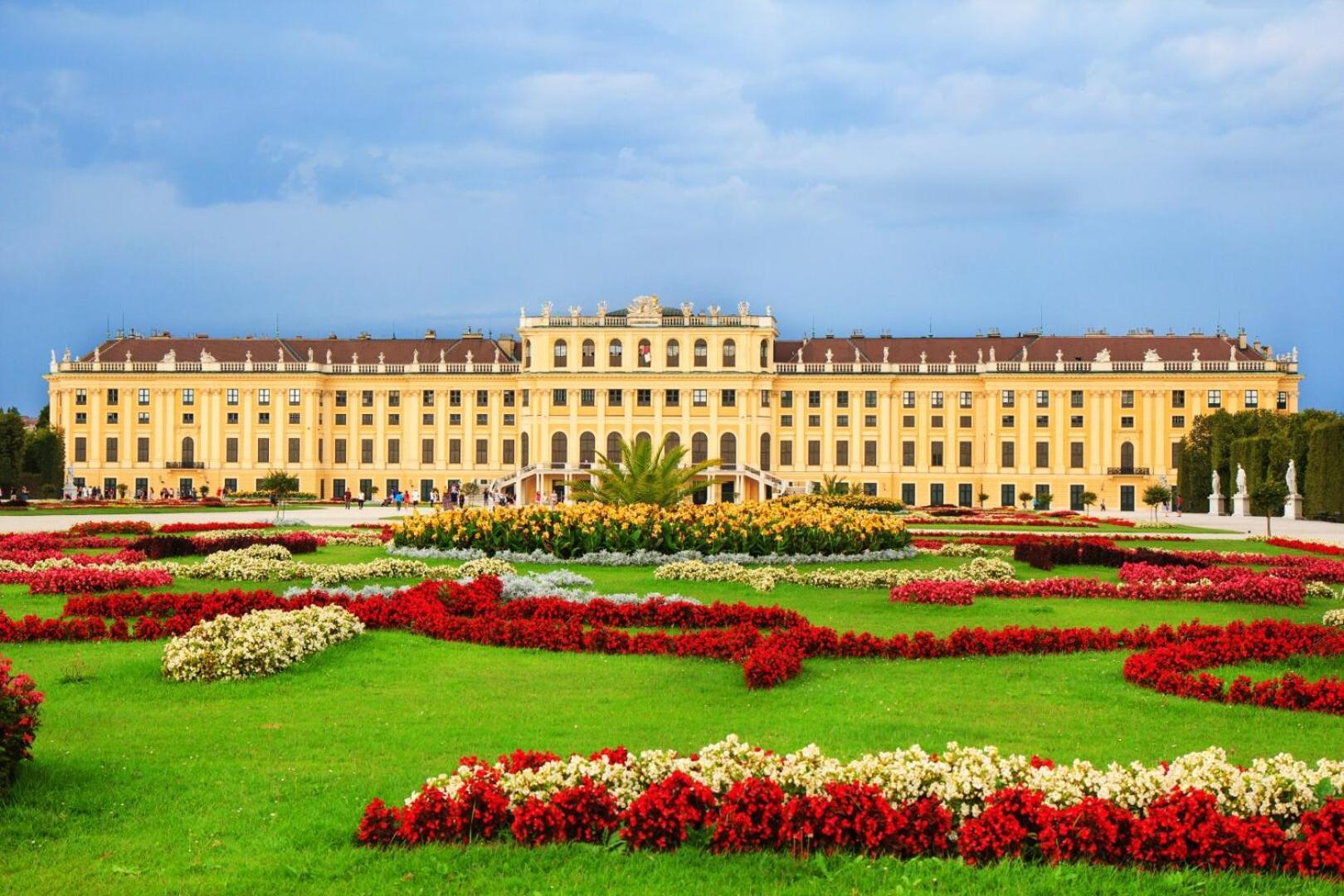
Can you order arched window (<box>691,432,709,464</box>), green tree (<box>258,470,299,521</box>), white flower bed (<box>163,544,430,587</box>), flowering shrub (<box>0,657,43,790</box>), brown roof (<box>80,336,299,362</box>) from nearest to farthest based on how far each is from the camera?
flowering shrub (<box>0,657,43,790</box>)
white flower bed (<box>163,544,430,587</box>)
green tree (<box>258,470,299,521</box>)
arched window (<box>691,432,709,464</box>)
brown roof (<box>80,336,299,362</box>)

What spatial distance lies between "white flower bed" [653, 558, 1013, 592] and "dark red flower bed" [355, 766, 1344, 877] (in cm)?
1064

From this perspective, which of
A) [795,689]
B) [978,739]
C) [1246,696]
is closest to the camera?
[978,739]

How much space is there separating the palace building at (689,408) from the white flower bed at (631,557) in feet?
158

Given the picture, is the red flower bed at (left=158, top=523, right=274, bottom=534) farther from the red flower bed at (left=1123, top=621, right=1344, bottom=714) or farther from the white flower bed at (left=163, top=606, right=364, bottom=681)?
the red flower bed at (left=1123, top=621, right=1344, bottom=714)

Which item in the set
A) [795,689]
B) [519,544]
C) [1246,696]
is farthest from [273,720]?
[519,544]

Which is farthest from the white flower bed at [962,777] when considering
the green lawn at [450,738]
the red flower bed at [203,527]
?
the red flower bed at [203,527]

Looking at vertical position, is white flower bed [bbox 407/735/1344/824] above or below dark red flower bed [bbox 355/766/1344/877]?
above

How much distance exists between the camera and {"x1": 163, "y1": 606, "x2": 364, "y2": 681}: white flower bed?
9.38 m

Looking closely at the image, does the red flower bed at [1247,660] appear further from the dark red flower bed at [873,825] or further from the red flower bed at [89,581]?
the red flower bed at [89,581]

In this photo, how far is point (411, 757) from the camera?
23.8ft

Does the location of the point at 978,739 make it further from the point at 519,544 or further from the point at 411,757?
the point at 519,544

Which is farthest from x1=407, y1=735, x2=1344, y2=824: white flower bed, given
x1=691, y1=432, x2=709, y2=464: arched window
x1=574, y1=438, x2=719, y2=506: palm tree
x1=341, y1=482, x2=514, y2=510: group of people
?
x1=691, y1=432, x2=709, y2=464: arched window

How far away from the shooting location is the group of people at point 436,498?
56.6 metres

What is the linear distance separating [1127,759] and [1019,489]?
65.7m
